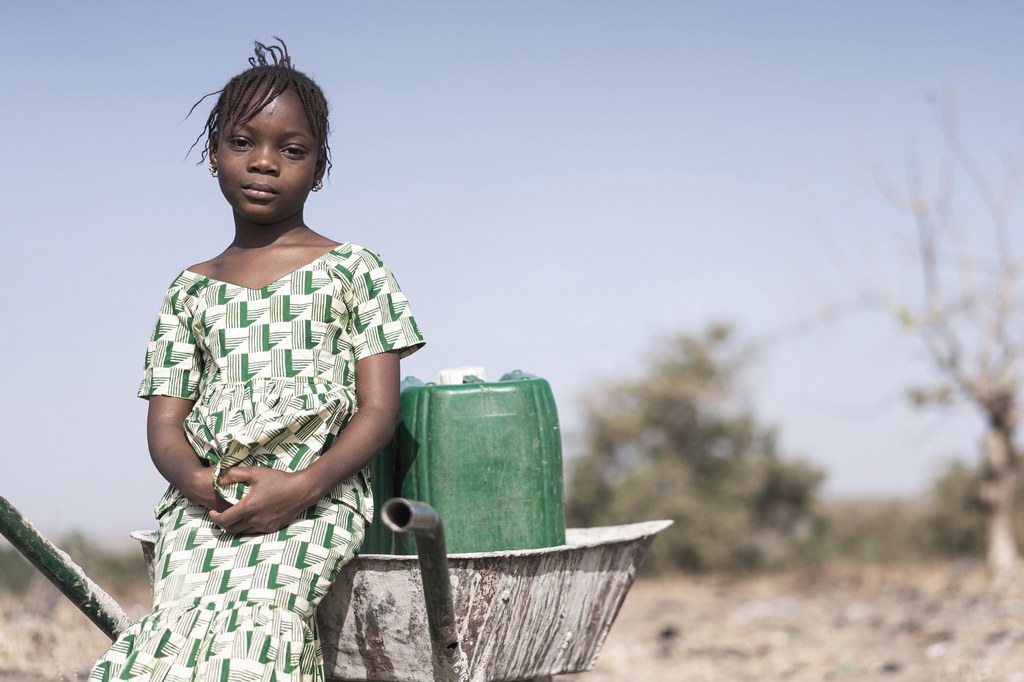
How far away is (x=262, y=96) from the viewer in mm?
2361

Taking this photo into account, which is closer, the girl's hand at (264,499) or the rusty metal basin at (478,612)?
the girl's hand at (264,499)

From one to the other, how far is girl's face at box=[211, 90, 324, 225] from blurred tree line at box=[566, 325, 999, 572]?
31.5 feet

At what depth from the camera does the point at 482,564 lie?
7.64 feet

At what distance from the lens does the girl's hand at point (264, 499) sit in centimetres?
216

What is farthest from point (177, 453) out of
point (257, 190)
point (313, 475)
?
point (257, 190)

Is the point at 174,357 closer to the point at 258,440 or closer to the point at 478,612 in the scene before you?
the point at 258,440

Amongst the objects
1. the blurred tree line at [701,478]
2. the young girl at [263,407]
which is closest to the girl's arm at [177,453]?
the young girl at [263,407]

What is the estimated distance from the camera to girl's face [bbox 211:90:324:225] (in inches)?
93.1

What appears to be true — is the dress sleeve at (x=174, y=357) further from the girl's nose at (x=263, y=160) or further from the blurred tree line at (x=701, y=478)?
the blurred tree line at (x=701, y=478)

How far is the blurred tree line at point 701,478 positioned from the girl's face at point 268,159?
959cm

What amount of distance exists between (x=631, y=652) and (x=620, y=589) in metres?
4.21

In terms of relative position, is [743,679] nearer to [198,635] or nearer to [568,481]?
[198,635]

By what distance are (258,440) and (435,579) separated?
0.46 meters

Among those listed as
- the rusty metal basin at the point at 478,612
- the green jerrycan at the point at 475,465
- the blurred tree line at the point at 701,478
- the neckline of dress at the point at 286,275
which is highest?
the neckline of dress at the point at 286,275
